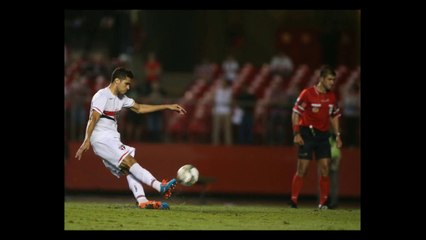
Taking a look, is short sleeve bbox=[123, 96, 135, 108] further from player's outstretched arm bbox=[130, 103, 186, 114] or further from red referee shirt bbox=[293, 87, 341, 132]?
red referee shirt bbox=[293, 87, 341, 132]

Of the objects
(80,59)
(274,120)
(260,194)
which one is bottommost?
(260,194)

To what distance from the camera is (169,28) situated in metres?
25.1

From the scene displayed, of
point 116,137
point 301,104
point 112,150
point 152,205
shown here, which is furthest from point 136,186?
point 301,104

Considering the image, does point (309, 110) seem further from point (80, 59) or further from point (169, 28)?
point (169, 28)

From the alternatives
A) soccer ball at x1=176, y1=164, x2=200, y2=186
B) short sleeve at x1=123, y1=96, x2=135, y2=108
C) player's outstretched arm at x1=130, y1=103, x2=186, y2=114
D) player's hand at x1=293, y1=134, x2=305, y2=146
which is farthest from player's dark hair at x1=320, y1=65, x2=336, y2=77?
short sleeve at x1=123, y1=96, x2=135, y2=108

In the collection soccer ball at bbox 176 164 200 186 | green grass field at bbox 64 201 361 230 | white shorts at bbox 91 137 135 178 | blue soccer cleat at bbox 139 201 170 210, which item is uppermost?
white shorts at bbox 91 137 135 178

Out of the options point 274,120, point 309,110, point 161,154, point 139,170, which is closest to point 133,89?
point 161,154

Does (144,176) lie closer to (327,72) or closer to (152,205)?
(152,205)

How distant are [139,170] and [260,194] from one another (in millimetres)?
8433

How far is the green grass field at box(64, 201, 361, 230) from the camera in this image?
10828 mm

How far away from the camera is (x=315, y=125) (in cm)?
1316

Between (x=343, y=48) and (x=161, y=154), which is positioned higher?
(x=343, y=48)

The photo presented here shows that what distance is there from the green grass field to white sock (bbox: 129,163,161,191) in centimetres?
35
